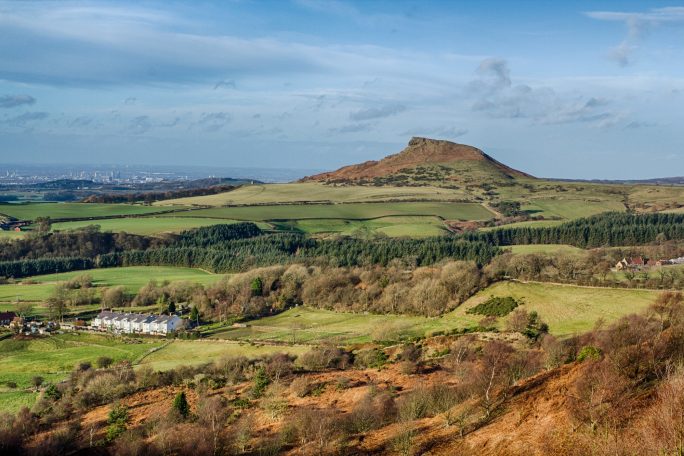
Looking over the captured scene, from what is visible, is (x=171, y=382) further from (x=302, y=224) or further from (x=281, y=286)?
(x=302, y=224)

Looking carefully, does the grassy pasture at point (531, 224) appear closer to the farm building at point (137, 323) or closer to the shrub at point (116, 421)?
the farm building at point (137, 323)

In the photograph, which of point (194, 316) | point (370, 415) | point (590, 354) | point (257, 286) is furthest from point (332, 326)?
point (590, 354)

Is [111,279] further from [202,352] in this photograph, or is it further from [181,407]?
[181,407]

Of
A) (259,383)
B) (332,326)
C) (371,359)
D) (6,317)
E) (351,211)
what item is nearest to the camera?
(259,383)

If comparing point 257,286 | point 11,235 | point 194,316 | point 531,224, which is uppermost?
point 531,224

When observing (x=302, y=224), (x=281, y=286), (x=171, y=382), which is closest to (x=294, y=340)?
(x=171, y=382)

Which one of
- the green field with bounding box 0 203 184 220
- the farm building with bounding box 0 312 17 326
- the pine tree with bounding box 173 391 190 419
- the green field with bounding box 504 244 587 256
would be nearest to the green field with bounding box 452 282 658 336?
the pine tree with bounding box 173 391 190 419
